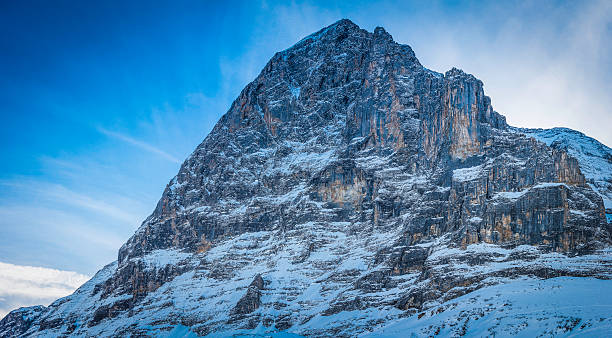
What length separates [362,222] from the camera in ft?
405

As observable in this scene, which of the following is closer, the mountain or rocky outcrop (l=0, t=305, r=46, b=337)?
the mountain

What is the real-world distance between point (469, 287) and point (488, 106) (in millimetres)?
47525

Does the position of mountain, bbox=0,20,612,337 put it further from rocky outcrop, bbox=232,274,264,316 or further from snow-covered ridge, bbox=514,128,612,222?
snow-covered ridge, bbox=514,128,612,222

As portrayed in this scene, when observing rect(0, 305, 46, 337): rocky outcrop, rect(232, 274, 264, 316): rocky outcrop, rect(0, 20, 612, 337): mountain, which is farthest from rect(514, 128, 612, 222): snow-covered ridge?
rect(0, 305, 46, 337): rocky outcrop

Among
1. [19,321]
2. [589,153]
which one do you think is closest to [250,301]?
[589,153]

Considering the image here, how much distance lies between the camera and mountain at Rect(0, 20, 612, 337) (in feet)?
266

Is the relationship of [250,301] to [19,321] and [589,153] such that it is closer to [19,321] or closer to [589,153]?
[589,153]

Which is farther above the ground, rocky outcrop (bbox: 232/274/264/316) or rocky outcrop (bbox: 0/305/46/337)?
rocky outcrop (bbox: 232/274/264/316)

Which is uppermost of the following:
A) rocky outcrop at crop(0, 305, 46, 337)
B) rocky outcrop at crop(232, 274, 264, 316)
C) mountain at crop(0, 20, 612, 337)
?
mountain at crop(0, 20, 612, 337)

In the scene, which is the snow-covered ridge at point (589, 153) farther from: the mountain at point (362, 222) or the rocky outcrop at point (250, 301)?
the rocky outcrop at point (250, 301)

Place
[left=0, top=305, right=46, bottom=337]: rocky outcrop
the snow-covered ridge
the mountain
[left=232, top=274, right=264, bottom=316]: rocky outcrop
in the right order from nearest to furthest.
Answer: the mountain < [left=232, top=274, right=264, bottom=316]: rocky outcrop < the snow-covered ridge < [left=0, top=305, right=46, bottom=337]: rocky outcrop

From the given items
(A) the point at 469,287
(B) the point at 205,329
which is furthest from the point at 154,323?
(A) the point at 469,287

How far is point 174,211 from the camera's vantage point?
159 meters

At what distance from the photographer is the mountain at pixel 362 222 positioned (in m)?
81.0
